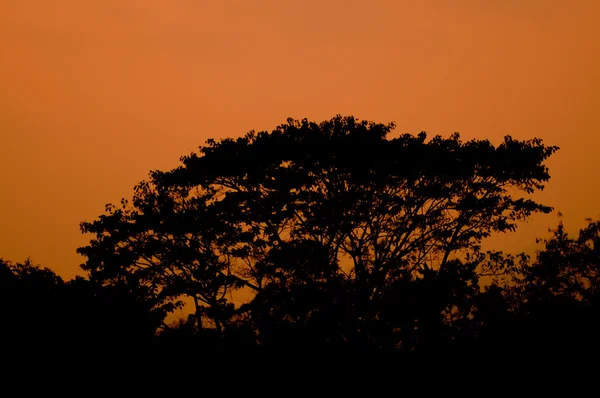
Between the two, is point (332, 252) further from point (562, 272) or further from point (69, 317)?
point (562, 272)

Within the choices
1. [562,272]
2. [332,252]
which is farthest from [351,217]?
[562,272]

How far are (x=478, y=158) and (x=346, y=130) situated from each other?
5.17 metres

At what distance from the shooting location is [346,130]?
18656 mm

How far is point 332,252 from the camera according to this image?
19.8 metres

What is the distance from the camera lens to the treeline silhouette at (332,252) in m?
17.3

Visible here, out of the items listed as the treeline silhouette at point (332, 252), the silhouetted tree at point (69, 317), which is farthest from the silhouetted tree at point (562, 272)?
the silhouetted tree at point (69, 317)

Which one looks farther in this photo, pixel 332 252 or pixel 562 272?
pixel 562 272

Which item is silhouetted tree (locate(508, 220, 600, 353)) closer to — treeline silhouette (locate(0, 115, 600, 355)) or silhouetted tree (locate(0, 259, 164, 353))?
treeline silhouette (locate(0, 115, 600, 355))

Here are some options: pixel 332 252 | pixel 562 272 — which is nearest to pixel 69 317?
pixel 332 252

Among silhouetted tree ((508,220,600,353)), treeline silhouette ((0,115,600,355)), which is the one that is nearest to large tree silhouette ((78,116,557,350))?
treeline silhouette ((0,115,600,355))

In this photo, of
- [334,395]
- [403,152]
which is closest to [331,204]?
[403,152]

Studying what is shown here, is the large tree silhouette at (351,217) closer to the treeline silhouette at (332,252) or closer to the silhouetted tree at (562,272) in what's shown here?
the treeline silhouette at (332,252)

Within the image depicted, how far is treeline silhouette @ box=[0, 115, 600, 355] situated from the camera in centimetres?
1731

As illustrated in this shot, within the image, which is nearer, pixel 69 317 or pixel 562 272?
pixel 69 317
